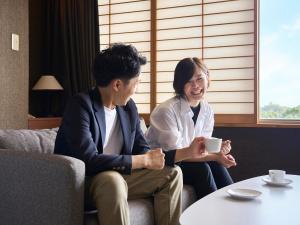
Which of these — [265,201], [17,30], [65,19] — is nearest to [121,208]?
[265,201]

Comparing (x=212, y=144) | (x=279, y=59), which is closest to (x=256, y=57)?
(x=279, y=59)

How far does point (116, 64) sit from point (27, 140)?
596 mm

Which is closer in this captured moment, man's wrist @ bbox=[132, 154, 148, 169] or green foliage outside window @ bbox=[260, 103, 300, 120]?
man's wrist @ bbox=[132, 154, 148, 169]

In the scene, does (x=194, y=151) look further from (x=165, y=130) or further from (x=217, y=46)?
(x=217, y=46)

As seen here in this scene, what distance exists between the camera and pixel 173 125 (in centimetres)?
212

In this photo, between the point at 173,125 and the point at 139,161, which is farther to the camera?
the point at 173,125

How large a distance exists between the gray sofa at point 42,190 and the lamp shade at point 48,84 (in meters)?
2.40

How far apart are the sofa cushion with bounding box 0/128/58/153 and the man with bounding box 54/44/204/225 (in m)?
0.22

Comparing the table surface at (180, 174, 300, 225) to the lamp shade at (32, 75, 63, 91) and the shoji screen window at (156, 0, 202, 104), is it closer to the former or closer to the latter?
the shoji screen window at (156, 0, 202, 104)

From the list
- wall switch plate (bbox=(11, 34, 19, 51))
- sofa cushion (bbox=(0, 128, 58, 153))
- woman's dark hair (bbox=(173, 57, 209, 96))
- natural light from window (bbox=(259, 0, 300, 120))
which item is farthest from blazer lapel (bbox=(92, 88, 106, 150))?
natural light from window (bbox=(259, 0, 300, 120))

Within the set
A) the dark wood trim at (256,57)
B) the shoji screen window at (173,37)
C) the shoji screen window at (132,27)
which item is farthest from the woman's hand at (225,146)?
the shoji screen window at (132,27)

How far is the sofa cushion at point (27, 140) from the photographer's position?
1662 mm

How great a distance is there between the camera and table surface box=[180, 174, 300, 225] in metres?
1.16

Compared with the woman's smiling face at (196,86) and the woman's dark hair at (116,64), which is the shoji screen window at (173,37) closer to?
the woman's smiling face at (196,86)
